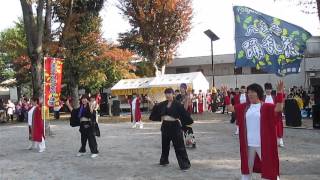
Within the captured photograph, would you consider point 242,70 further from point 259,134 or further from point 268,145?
point 268,145

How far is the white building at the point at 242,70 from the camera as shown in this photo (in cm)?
3906

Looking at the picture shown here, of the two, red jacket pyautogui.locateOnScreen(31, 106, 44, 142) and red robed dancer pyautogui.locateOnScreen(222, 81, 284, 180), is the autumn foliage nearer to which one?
red jacket pyautogui.locateOnScreen(31, 106, 44, 142)

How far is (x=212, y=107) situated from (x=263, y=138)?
24.0 meters

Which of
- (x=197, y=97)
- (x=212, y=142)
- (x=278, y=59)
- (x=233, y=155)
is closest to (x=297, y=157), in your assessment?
(x=233, y=155)

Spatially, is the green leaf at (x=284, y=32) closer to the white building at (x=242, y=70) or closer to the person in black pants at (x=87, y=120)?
the person in black pants at (x=87, y=120)

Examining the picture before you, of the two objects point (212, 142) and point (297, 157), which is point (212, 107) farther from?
point (297, 157)

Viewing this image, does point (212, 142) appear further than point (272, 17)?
Yes

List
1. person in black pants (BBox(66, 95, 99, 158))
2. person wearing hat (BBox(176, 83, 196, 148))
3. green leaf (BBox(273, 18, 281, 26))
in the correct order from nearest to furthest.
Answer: person wearing hat (BBox(176, 83, 196, 148)) < person in black pants (BBox(66, 95, 99, 158)) < green leaf (BBox(273, 18, 281, 26))

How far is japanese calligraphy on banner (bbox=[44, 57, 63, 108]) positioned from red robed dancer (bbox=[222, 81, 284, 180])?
38.3 ft

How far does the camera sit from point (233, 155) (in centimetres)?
1135

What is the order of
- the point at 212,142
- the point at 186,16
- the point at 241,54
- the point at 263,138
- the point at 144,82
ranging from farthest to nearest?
the point at 186,16 → the point at 144,82 → the point at 212,142 → the point at 241,54 → the point at 263,138

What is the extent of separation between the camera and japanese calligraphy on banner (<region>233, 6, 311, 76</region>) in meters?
11.6

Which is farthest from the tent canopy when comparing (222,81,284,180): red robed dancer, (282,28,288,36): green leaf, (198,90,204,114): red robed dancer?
(222,81,284,180): red robed dancer

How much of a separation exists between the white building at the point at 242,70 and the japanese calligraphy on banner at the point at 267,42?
79.6 feet
